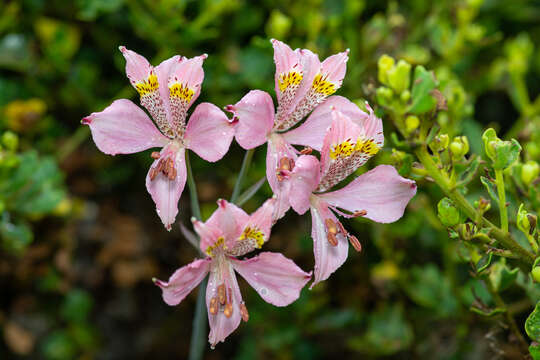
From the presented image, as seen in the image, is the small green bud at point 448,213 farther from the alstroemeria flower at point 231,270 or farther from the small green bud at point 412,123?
the alstroemeria flower at point 231,270

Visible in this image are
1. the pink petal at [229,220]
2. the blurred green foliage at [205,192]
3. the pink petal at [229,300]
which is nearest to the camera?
the pink petal at [229,220]

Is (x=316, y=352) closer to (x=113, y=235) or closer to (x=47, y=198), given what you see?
(x=113, y=235)

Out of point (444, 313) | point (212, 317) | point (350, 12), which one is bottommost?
point (444, 313)

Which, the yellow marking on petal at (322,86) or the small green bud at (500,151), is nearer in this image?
the small green bud at (500,151)

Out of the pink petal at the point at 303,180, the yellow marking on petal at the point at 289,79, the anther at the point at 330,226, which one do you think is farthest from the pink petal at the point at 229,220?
the yellow marking on petal at the point at 289,79

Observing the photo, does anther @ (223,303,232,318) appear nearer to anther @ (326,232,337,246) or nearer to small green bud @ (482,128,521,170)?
anther @ (326,232,337,246)

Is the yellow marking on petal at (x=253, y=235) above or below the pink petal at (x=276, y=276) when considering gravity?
above

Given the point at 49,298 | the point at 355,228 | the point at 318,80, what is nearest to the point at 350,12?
the point at 355,228
